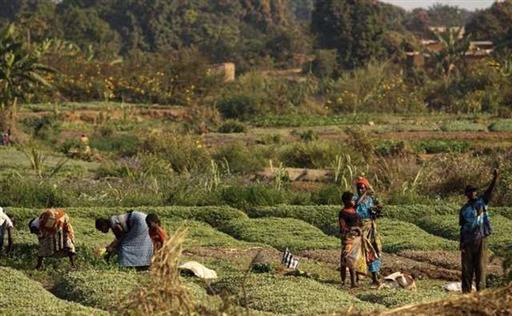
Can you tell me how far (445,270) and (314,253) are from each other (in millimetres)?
2267

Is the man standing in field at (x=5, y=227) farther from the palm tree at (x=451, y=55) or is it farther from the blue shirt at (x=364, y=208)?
the palm tree at (x=451, y=55)

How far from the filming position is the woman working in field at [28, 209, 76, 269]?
16.5 meters

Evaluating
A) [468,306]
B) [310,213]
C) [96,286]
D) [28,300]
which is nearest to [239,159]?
[310,213]

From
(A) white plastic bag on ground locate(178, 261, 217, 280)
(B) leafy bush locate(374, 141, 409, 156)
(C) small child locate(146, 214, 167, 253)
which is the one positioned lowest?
(B) leafy bush locate(374, 141, 409, 156)

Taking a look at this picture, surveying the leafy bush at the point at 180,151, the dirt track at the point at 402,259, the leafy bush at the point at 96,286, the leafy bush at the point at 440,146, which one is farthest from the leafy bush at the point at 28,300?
the leafy bush at the point at 440,146

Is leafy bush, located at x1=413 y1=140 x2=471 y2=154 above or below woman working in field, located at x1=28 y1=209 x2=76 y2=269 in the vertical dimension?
below

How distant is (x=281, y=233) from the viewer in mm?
20656

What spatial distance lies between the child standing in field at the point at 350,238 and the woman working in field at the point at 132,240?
2.66m


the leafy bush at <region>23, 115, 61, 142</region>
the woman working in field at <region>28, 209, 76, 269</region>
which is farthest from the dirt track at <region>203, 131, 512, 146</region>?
the woman working in field at <region>28, 209, 76, 269</region>

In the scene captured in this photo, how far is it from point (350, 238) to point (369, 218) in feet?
1.73

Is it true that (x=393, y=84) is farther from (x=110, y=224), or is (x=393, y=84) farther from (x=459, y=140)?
(x=110, y=224)

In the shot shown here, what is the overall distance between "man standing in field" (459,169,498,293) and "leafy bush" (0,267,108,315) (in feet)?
16.0

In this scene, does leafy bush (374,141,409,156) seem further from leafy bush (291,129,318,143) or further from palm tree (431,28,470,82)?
palm tree (431,28,470,82)

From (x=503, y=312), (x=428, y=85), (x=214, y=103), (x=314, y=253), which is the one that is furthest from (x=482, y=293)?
(x=428, y=85)
